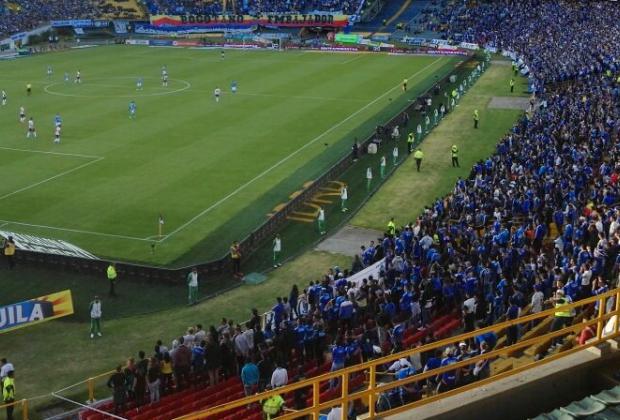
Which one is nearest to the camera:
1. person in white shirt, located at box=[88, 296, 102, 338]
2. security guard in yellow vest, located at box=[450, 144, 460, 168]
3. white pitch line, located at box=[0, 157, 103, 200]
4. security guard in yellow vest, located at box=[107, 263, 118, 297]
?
person in white shirt, located at box=[88, 296, 102, 338]

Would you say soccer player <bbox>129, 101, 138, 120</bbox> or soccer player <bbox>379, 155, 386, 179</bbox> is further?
soccer player <bbox>129, 101, 138, 120</bbox>

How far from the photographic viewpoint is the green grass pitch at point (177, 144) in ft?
Result: 105

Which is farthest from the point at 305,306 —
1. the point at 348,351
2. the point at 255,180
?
the point at 255,180

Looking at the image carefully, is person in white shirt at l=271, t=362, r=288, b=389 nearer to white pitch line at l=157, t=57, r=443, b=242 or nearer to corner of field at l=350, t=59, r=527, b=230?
white pitch line at l=157, t=57, r=443, b=242

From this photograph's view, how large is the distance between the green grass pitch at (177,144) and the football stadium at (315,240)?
0.21m

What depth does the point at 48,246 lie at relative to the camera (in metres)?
28.9

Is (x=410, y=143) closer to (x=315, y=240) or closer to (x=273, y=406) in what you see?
(x=315, y=240)

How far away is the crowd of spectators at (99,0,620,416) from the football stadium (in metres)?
0.07

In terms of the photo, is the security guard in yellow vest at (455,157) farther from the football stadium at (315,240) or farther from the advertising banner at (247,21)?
the advertising banner at (247,21)

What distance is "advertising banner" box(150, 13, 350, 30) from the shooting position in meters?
103

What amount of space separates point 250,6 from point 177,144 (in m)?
70.9

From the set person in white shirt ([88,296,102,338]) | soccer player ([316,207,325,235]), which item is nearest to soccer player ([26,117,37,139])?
soccer player ([316,207,325,235])

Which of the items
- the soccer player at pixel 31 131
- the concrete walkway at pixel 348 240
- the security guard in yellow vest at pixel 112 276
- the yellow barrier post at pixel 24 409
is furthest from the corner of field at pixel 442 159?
the soccer player at pixel 31 131

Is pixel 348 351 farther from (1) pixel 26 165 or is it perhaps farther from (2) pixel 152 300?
(1) pixel 26 165
